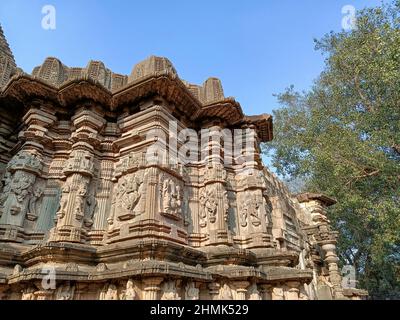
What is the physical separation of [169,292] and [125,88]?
425cm

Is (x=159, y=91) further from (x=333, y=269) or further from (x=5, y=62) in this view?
(x=333, y=269)

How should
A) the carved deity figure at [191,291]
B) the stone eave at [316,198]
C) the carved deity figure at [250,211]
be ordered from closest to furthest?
the carved deity figure at [191,291]
the carved deity figure at [250,211]
the stone eave at [316,198]

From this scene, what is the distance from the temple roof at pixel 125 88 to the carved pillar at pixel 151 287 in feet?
12.7

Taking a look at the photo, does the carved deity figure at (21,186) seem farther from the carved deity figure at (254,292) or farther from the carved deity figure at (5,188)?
the carved deity figure at (254,292)

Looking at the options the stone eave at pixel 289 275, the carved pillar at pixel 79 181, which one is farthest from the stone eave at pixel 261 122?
the stone eave at pixel 289 275

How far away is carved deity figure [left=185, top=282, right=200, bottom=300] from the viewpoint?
461 centimetres

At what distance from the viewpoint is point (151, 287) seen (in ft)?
14.0

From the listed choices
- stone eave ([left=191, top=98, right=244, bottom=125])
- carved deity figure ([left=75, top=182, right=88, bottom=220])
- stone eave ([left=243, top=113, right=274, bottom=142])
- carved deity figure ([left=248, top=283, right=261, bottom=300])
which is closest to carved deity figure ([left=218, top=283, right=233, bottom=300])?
carved deity figure ([left=248, top=283, right=261, bottom=300])

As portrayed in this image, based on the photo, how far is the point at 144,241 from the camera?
15.6ft

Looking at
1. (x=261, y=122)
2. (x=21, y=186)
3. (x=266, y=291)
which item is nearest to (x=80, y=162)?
(x=21, y=186)

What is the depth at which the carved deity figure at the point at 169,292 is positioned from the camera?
14.1 feet
